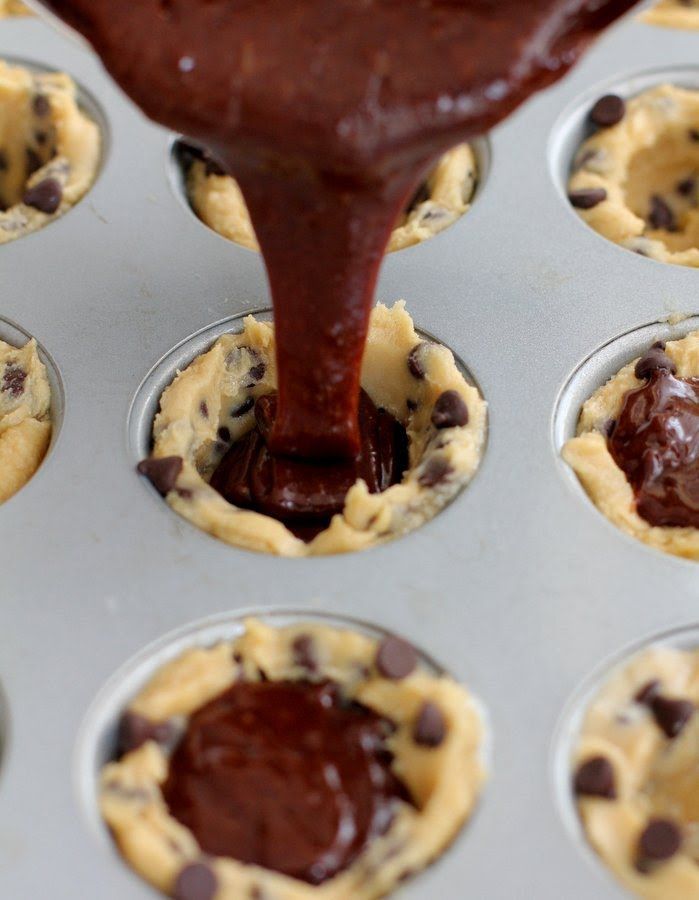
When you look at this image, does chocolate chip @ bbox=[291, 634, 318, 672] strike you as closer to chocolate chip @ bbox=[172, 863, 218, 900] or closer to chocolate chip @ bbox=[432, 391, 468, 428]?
chocolate chip @ bbox=[172, 863, 218, 900]

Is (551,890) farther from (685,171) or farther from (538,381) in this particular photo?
(685,171)

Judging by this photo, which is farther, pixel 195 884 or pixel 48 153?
pixel 48 153

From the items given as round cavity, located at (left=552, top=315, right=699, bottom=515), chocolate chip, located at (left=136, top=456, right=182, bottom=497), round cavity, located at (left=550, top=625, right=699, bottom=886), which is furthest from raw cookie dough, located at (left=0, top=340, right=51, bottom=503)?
round cavity, located at (left=550, top=625, right=699, bottom=886)

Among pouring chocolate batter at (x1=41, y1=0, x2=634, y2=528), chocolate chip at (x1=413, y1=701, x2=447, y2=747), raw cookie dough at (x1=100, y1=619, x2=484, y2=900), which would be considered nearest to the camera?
pouring chocolate batter at (x1=41, y1=0, x2=634, y2=528)

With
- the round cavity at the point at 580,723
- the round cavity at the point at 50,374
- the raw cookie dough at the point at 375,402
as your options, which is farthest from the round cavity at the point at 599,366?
the round cavity at the point at 50,374

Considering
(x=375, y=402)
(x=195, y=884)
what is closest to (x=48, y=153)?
(x=375, y=402)

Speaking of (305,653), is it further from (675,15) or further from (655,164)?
(675,15)
